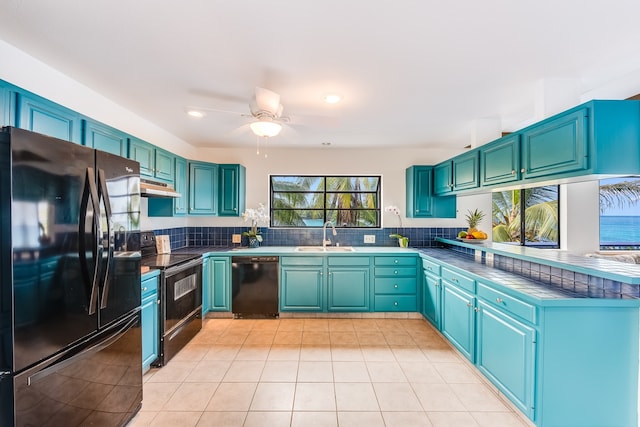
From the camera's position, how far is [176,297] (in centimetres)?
282

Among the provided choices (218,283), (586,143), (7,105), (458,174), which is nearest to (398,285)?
(458,174)

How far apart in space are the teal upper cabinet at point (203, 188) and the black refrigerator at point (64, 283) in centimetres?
197

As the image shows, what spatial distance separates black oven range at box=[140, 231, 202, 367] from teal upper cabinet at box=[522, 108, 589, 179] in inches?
128

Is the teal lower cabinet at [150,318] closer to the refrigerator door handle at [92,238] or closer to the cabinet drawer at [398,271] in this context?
the refrigerator door handle at [92,238]

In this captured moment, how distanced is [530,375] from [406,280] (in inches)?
77.0

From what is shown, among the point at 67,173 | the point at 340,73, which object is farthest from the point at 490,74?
the point at 67,173

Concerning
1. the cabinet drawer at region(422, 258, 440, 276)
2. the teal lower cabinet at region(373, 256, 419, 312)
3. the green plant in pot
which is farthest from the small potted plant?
the cabinet drawer at region(422, 258, 440, 276)

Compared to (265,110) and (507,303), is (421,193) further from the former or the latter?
(265,110)

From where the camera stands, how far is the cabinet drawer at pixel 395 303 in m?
3.72

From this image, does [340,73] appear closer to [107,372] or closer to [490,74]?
[490,74]

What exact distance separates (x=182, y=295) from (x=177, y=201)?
118 centimetres

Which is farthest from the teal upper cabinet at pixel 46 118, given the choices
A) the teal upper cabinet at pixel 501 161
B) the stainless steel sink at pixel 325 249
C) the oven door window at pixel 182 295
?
the teal upper cabinet at pixel 501 161

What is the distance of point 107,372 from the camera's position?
5.49 feet

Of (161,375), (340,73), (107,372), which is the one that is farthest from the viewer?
(161,375)
